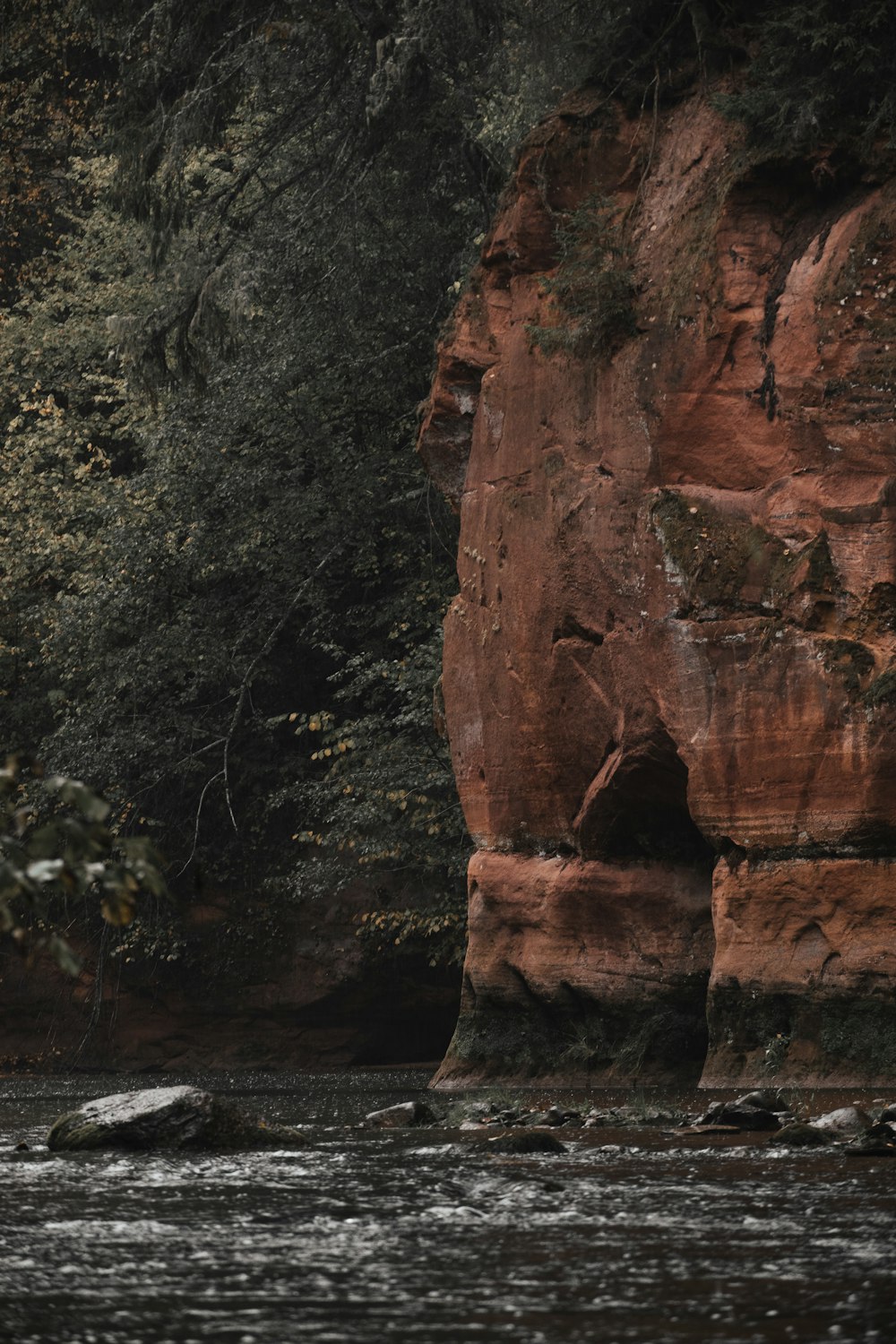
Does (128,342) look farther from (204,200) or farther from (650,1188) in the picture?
(650,1188)

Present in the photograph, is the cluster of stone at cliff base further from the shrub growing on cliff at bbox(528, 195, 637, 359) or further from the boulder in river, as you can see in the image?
the shrub growing on cliff at bbox(528, 195, 637, 359)

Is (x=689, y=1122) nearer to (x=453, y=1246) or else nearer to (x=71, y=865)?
(x=453, y=1246)

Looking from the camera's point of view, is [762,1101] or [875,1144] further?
[762,1101]

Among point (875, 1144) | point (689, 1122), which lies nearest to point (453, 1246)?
point (875, 1144)

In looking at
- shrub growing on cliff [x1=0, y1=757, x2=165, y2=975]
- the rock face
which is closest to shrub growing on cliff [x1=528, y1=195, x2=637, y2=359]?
the rock face

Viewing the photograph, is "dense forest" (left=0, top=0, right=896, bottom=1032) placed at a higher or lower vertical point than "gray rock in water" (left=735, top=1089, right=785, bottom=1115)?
higher

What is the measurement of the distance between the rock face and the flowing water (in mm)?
3969

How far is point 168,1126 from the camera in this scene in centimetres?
988

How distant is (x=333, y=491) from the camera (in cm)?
2145

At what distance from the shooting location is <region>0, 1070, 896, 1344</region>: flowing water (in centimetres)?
476

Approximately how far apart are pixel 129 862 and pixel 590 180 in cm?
1320

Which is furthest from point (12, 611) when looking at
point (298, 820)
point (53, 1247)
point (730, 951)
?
point (53, 1247)

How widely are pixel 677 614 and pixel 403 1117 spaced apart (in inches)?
181

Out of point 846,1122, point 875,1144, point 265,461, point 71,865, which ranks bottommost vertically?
point 846,1122
